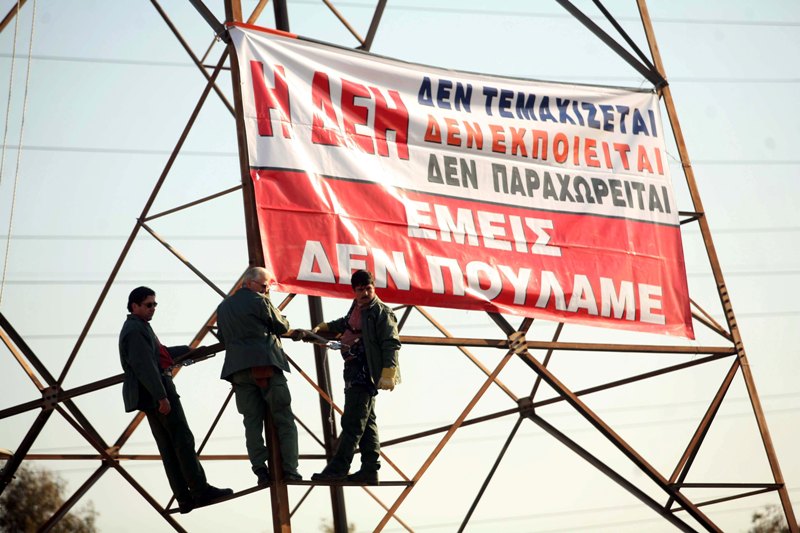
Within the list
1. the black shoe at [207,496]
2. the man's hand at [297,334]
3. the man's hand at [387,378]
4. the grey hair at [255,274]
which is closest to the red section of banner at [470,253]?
the grey hair at [255,274]

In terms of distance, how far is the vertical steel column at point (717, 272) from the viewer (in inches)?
556

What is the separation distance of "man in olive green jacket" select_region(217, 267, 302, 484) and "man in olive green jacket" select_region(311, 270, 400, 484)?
1.66ft

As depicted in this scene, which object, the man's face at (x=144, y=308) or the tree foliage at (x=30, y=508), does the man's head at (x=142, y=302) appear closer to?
the man's face at (x=144, y=308)

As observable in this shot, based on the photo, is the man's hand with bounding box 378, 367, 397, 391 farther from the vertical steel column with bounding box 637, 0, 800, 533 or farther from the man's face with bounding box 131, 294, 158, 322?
the vertical steel column with bounding box 637, 0, 800, 533

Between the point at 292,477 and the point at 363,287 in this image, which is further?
the point at 363,287

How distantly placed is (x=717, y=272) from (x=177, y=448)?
7223 mm

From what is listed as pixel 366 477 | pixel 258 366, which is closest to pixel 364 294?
pixel 258 366

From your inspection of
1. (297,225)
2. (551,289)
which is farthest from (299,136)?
(551,289)

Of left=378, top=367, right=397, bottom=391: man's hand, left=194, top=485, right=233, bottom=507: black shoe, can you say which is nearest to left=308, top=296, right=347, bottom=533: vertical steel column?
left=194, top=485, right=233, bottom=507: black shoe

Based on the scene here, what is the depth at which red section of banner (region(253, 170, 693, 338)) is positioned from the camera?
11352 millimetres

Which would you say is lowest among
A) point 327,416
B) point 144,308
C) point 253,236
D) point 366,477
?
point 366,477

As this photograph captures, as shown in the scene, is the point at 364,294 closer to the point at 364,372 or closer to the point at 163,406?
the point at 364,372

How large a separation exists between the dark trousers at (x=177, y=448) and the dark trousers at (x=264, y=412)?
1.88 ft

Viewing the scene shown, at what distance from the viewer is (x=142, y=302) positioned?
10562 mm
